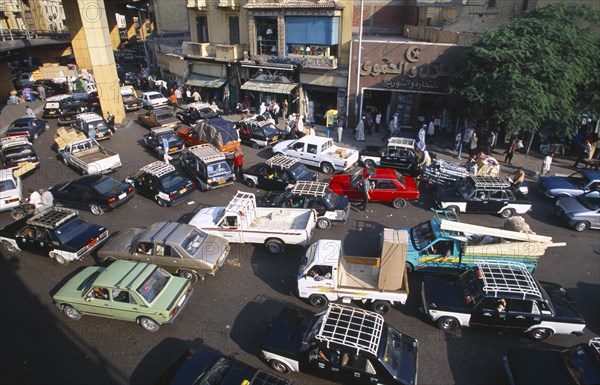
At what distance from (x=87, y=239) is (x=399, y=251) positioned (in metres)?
11.1

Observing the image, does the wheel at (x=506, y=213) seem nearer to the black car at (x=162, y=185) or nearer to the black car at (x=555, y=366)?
the black car at (x=555, y=366)

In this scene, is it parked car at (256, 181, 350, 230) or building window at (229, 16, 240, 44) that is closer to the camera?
parked car at (256, 181, 350, 230)

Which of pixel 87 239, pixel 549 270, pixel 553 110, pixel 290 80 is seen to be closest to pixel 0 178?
pixel 87 239

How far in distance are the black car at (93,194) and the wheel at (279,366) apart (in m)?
11.3

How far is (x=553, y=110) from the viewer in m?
20.1

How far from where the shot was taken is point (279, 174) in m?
18.2

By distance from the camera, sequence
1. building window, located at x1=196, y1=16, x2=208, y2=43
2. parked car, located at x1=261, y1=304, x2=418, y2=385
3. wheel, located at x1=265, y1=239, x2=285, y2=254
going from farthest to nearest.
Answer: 1. building window, located at x1=196, y1=16, x2=208, y2=43
2. wheel, located at x1=265, y1=239, x2=285, y2=254
3. parked car, located at x1=261, y1=304, x2=418, y2=385

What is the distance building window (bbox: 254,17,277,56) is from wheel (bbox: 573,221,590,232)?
77.2 feet

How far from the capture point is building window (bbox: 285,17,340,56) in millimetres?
26742

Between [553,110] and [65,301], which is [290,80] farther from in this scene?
[65,301]

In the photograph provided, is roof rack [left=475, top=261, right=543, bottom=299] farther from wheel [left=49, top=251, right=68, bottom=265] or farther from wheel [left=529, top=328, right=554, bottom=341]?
wheel [left=49, top=251, right=68, bottom=265]

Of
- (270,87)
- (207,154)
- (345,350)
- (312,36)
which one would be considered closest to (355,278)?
(345,350)

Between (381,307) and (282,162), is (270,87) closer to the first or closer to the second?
(282,162)

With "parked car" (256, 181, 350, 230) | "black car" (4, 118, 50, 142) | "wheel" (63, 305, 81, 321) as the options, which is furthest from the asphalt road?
"black car" (4, 118, 50, 142)
